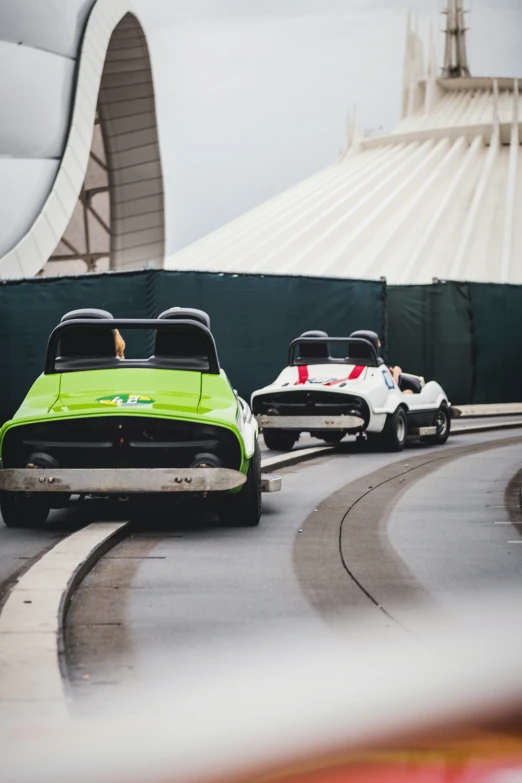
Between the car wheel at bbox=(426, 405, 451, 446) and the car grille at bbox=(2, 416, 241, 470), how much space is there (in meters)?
10.1

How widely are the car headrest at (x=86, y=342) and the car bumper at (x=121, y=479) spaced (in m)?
1.86

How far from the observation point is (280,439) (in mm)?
16938

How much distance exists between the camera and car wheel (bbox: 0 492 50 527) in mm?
9203

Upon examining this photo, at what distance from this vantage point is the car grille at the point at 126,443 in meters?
8.79

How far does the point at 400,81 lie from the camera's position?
96375 mm

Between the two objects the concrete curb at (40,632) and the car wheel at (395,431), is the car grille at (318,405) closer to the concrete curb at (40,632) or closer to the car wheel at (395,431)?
the car wheel at (395,431)

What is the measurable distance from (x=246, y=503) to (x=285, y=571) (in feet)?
6.08

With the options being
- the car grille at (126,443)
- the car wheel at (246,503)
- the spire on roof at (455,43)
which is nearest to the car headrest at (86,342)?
the car grille at (126,443)

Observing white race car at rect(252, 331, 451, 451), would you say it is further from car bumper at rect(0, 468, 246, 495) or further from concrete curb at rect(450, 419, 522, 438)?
car bumper at rect(0, 468, 246, 495)

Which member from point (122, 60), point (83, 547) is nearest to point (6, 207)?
point (122, 60)

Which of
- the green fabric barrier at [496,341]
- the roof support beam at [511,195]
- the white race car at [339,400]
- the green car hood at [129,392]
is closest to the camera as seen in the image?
the green car hood at [129,392]

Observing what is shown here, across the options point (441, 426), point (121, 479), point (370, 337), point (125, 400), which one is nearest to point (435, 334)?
point (441, 426)

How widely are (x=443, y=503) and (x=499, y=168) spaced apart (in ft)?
229

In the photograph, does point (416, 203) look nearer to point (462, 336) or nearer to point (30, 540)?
point (462, 336)
